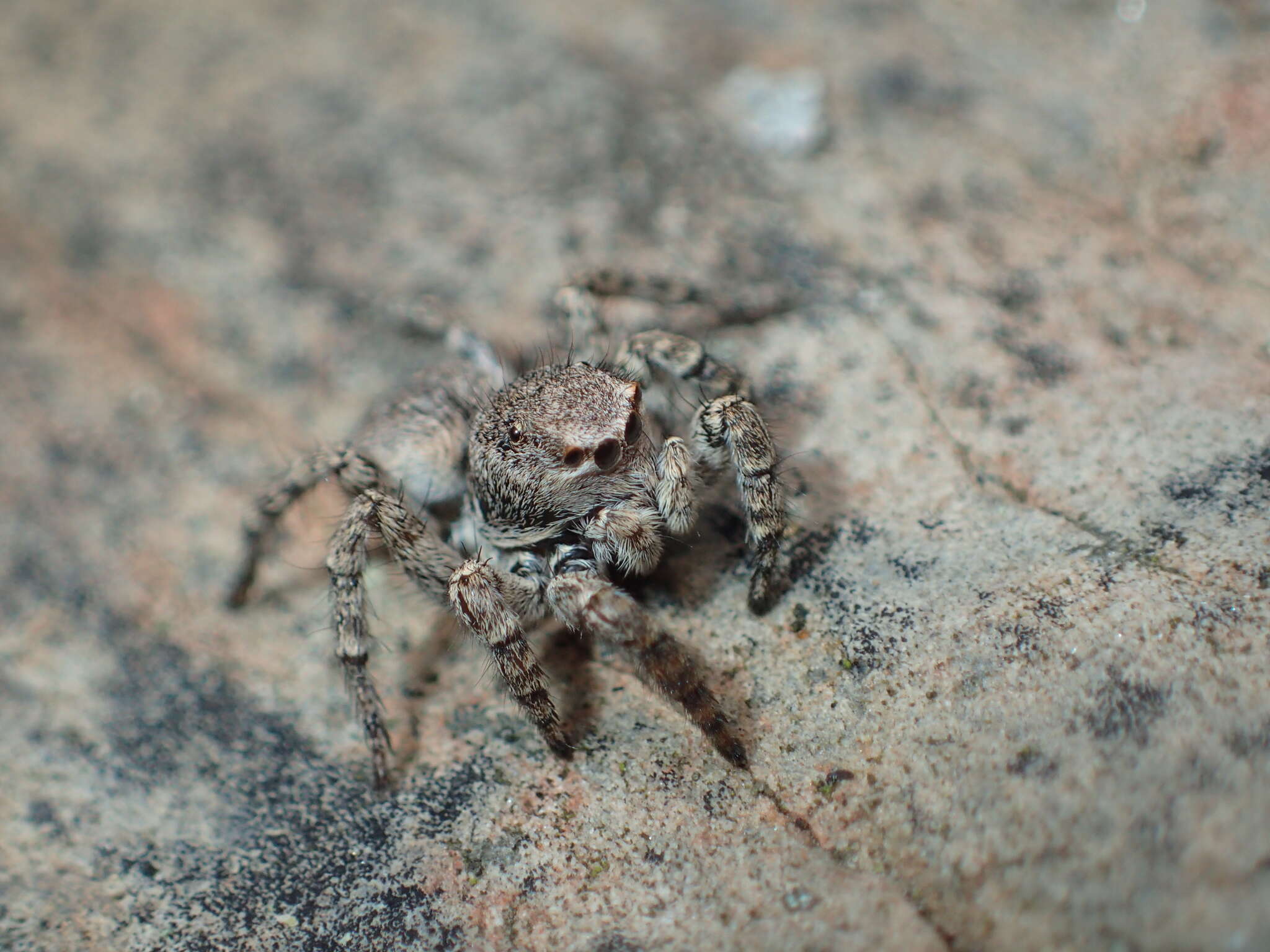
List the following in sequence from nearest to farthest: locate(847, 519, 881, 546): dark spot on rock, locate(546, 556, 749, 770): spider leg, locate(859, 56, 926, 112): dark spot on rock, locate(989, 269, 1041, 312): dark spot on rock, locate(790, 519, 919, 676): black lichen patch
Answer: locate(546, 556, 749, 770): spider leg < locate(790, 519, 919, 676): black lichen patch < locate(847, 519, 881, 546): dark spot on rock < locate(989, 269, 1041, 312): dark spot on rock < locate(859, 56, 926, 112): dark spot on rock

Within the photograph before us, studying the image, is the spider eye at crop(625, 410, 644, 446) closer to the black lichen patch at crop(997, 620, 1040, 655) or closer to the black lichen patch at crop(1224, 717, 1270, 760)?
the black lichen patch at crop(997, 620, 1040, 655)

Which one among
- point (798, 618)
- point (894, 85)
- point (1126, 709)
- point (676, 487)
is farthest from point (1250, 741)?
point (894, 85)

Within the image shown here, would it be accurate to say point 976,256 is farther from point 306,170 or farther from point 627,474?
point 306,170

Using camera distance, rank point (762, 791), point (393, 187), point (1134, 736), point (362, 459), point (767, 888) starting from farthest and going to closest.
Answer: point (393, 187) → point (362, 459) → point (762, 791) → point (767, 888) → point (1134, 736)

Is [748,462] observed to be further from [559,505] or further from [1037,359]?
[1037,359]

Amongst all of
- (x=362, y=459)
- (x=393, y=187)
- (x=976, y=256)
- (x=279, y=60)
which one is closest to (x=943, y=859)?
(x=362, y=459)

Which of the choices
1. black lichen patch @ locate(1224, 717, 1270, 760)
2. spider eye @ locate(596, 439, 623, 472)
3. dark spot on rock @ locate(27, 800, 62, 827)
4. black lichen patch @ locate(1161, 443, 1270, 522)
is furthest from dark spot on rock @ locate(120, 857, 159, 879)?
black lichen patch @ locate(1161, 443, 1270, 522)
